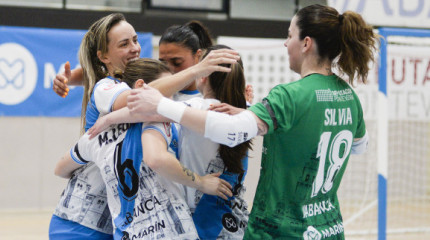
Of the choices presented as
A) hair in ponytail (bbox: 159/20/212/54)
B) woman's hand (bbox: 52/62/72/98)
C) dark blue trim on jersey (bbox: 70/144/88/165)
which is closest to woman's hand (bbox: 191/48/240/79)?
dark blue trim on jersey (bbox: 70/144/88/165)

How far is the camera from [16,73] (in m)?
7.54

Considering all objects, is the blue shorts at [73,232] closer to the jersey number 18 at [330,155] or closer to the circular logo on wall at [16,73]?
the jersey number 18 at [330,155]

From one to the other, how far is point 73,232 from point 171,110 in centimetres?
72

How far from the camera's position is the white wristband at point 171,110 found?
1.89 m

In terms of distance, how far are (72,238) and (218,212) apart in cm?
A: 56

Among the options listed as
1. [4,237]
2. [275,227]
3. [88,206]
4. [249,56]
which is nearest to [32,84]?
[4,237]

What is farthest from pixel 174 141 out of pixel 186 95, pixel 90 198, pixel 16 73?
pixel 16 73

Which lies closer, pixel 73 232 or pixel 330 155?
pixel 330 155

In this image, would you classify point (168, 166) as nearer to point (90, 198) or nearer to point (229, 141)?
point (229, 141)

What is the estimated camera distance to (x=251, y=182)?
8547 millimetres

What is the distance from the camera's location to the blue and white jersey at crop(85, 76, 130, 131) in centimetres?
219

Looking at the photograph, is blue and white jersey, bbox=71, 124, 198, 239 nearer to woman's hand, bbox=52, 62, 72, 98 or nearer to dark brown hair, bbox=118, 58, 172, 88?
dark brown hair, bbox=118, 58, 172, 88

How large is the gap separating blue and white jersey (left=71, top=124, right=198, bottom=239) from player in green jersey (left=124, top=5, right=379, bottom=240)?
169 millimetres

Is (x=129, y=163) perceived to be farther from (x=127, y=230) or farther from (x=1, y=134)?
(x=1, y=134)
